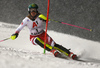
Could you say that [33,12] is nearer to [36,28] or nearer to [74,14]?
[36,28]

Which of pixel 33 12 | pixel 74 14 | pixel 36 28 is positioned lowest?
pixel 36 28

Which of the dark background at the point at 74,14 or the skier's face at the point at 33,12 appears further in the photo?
the dark background at the point at 74,14

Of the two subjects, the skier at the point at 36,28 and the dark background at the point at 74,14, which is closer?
the skier at the point at 36,28

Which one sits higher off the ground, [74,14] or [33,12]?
[74,14]

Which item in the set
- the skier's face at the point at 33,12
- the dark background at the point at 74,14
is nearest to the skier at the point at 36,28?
the skier's face at the point at 33,12

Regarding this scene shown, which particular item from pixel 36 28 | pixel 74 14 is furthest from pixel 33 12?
pixel 74 14

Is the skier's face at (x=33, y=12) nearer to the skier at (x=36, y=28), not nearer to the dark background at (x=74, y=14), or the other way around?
the skier at (x=36, y=28)

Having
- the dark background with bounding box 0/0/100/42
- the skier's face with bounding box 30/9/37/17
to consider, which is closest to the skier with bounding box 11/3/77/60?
the skier's face with bounding box 30/9/37/17

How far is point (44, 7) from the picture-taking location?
243 inches

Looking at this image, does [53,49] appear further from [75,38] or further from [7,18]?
[7,18]

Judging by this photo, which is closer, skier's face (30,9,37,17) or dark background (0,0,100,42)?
skier's face (30,9,37,17)

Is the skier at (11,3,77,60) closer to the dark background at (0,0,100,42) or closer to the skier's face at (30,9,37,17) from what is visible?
the skier's face at (30,9,37,17)

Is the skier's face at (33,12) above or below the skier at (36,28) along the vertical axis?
above

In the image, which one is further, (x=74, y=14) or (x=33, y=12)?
(x=74, y=14)
